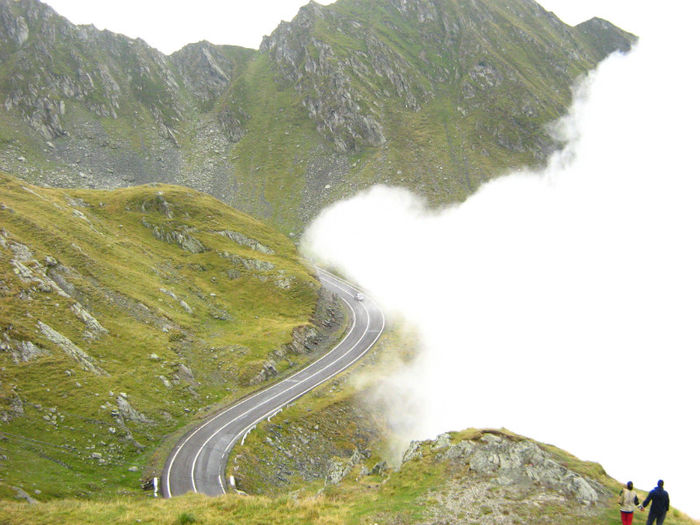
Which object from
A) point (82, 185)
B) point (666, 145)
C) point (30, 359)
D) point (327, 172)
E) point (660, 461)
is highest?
point (666, 145)

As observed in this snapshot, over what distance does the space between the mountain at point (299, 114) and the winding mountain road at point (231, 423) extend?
72.8 m

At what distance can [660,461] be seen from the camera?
53.3m

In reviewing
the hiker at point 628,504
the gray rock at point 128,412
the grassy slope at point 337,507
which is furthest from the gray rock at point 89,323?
the hiker at point 628,504

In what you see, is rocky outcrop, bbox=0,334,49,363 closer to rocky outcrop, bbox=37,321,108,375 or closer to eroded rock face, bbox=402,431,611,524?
rocky outcrop, bbox=37,321,108,375

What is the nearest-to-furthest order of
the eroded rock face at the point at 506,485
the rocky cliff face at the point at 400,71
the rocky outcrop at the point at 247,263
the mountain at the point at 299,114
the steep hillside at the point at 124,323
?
1. the eroded rock face at the point at 506,485
2. the steep hillside at the point at 124,323
3. the rocky outcrop at the point at 247,263
4. the mountain at the point at 299,114
5. the rocky cliff face at the point at 400,71

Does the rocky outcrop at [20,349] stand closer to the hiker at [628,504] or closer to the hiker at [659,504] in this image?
the hiker at [628,504]

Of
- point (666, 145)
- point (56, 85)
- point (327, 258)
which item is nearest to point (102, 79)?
point (56, 85)

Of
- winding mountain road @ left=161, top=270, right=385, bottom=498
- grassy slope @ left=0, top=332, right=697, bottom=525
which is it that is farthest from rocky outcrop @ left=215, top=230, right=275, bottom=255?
grassy slope @ left=0, top=332, right=697, bottom=525

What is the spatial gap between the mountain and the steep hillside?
54499mm

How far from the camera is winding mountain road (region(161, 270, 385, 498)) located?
123 ft

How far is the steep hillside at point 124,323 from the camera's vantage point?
36.8m

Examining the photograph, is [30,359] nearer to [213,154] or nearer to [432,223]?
[432,223]

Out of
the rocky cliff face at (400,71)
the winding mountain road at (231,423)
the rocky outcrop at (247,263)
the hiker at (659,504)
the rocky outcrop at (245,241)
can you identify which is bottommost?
the winding mountain road at (231,423)

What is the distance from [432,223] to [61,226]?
97300mm
